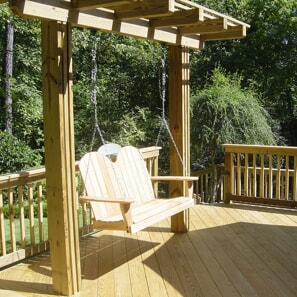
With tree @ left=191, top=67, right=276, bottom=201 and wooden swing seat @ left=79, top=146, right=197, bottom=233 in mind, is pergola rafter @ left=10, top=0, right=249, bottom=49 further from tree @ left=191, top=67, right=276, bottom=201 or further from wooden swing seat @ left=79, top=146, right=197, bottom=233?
tree @ left=191, top=67, right=276, bottom=201

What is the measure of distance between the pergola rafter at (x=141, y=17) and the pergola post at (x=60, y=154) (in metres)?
0.14

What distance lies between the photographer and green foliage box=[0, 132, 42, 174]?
7.82 metres

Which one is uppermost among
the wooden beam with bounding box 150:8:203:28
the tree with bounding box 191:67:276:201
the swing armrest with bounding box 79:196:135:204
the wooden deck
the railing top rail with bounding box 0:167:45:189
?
the wooden beam with bounding box 150:8:203:28

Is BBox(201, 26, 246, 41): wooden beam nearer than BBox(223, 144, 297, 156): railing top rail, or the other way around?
BBox(201, 26, 246, 41): wooden beam

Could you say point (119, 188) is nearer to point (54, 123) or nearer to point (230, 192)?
point (54, 123)

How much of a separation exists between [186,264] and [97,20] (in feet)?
7.21

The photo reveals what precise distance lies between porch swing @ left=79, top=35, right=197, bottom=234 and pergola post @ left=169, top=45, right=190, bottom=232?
0.93 feet

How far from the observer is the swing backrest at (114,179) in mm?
3719

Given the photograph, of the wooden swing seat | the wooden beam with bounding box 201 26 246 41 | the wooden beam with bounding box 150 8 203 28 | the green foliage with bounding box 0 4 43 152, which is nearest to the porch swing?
the wooden swing seat

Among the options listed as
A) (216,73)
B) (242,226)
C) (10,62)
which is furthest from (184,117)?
(10,62)

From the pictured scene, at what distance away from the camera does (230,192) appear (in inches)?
237

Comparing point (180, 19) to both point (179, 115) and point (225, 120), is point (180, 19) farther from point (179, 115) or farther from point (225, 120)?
point (225, 120)

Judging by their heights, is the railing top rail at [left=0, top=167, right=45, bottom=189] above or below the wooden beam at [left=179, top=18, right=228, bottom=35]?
below

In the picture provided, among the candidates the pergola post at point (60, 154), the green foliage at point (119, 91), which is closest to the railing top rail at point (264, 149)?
the pergola post at point (60, 154)
